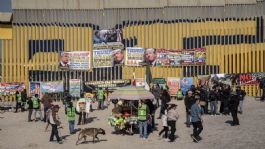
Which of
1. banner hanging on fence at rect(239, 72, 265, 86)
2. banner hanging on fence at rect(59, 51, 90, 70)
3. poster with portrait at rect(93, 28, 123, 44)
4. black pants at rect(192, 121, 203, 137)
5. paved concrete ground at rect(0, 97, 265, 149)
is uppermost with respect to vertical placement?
poster with portrait at rect(93, 28, 123, 44)

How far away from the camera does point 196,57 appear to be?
34125mm

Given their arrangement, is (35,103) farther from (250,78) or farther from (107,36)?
(250,78)

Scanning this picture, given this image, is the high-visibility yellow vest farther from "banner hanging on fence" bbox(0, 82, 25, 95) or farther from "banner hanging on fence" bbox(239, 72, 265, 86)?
"banner hanging on fence" bbox(0, 82, 25, 95)

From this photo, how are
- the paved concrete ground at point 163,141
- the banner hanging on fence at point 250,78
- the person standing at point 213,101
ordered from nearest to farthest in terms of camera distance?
the paved concrete ground at point 163,141 < the person standing at point 213,101 < the banner hanging on fence at point 250,78

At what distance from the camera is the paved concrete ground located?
16281 mm

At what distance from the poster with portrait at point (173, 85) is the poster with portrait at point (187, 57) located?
1703 millimetres

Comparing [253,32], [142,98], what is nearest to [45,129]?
[142,98]

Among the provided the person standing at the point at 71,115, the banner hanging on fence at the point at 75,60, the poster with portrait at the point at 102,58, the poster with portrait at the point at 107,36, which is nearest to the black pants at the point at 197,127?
the person standing at the point at 71,115

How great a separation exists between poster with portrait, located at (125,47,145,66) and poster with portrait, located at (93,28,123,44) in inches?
46.1

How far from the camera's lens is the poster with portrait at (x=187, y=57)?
34156 mm

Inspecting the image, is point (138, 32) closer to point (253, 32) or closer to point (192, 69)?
point (192, 69)

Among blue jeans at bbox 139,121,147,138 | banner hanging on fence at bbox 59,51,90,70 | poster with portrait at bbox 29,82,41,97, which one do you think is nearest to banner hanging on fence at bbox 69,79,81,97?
banner hanging on fence at bbox 59,51,90,70

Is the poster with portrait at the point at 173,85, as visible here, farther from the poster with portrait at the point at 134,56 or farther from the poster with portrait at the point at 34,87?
the poster with portrait at the point at 34,87

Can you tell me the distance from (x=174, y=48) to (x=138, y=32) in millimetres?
2778
